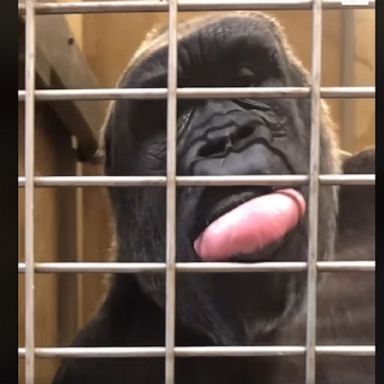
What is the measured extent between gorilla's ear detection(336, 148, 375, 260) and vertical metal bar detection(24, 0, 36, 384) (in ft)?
1.02

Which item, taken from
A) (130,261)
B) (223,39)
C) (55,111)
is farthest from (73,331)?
(223,39)

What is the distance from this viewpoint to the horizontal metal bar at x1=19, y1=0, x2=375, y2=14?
109 centimetres

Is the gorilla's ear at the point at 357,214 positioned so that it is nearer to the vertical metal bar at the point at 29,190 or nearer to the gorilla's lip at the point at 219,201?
the gorilla's lip at the point at 219,201

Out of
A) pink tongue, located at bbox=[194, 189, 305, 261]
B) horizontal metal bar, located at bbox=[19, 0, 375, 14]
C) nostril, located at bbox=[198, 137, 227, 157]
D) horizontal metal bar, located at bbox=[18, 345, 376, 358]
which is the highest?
horizontal metal bar, located at bbox=[19, 0, 375, 14]

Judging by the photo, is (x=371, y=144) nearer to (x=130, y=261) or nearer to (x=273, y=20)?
(x=273, y=20)

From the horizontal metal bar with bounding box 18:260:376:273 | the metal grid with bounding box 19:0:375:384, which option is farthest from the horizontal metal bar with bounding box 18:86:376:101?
the horizontal metal bar with bounding box 18:260:376:273

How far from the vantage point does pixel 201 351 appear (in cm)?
109

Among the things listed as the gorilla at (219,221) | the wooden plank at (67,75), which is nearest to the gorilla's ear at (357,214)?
the gorilla at (219,221)

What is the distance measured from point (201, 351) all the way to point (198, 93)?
26 cm

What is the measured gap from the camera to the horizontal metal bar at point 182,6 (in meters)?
1.09

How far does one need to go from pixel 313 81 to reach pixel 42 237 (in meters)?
0.31

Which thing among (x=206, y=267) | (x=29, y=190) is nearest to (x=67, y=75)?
(x=29, y=190)

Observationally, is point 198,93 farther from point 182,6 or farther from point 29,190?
point 29,190

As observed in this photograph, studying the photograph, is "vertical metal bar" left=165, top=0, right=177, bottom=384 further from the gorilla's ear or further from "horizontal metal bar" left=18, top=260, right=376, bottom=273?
the gorilla's ear
